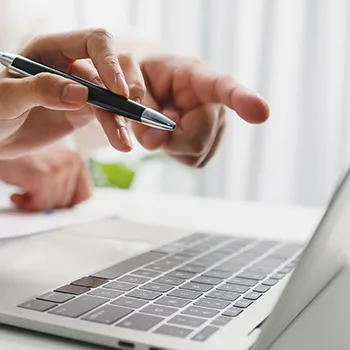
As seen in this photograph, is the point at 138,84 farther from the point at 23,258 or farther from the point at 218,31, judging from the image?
the point at 218,31

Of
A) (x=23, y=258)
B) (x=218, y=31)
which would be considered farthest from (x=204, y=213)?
(x=218, y=31)

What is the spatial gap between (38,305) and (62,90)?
0.13 meters

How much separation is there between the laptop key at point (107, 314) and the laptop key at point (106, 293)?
2 centimetres

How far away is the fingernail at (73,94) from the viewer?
0.41 m

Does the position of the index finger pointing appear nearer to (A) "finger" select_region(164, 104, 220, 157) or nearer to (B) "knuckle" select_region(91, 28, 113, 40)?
(A) "finger" select_region(164, 104, 220, 157)

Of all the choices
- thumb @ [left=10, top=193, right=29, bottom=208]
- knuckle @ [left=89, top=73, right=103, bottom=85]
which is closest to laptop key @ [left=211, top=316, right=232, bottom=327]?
knuckle @ [left=89, top=73, right=103, bottom=85]

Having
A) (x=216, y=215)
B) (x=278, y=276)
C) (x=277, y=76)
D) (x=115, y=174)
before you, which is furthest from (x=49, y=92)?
(x=277, y=76)

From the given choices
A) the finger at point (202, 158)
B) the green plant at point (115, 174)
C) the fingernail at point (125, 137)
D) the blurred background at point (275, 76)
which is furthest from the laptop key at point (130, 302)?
the blurred background at point (275, 76)

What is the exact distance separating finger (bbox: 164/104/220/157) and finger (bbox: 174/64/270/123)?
14 mm

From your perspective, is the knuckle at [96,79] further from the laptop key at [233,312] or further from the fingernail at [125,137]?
the laptop key at [233,312]

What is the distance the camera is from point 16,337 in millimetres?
378

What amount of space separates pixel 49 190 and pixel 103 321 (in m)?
0.41

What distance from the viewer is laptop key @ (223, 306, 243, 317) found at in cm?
39

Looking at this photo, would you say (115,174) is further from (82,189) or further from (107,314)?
(107,314)
